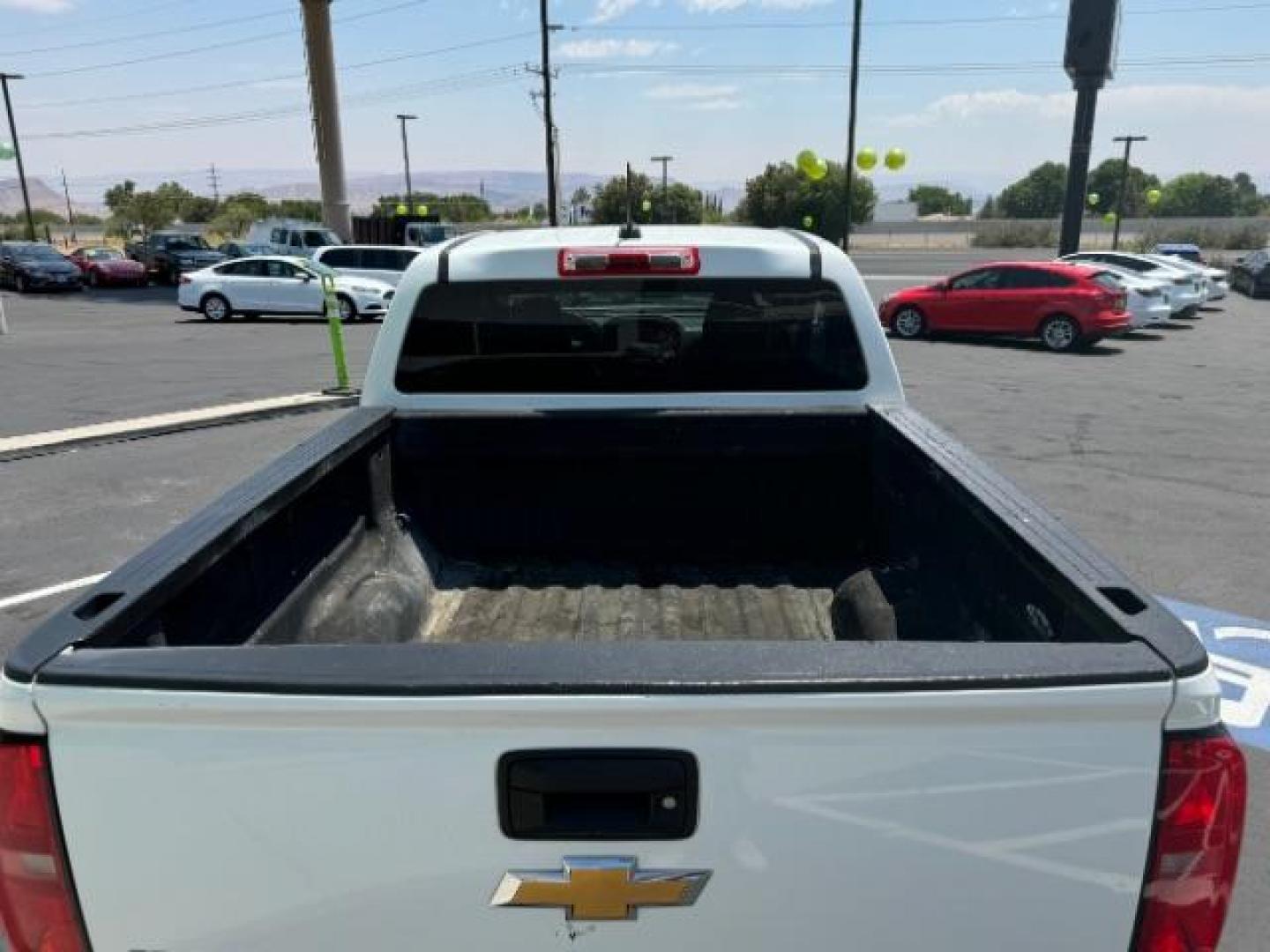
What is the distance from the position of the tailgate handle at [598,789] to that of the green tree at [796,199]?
67.6 m

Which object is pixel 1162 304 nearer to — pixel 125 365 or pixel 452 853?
pixel 125 365

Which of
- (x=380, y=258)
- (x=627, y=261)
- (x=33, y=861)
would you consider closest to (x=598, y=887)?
(x=33, y=861)

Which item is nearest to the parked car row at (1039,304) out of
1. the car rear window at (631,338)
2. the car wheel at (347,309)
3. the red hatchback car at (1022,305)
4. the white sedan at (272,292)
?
the red hatchback car at (1022,305)

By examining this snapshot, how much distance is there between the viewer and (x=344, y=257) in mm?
23031

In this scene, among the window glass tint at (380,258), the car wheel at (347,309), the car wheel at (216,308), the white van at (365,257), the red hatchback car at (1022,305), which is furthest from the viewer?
the window glass tint at (380,258)

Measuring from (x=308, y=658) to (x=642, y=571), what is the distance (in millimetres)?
2149

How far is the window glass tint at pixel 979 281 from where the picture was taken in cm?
1812

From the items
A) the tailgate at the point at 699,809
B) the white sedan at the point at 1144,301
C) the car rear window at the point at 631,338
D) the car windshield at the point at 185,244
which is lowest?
the white sedan at the point at 1144,301

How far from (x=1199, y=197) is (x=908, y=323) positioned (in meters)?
125

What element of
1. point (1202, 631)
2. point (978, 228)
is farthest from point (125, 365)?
point (978, 228)

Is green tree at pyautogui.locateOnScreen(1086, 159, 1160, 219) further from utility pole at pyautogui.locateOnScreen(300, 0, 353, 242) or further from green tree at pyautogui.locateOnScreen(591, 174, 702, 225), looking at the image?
utility pole at pyautogui.locateOnScreen(300, 0, 353, 242)

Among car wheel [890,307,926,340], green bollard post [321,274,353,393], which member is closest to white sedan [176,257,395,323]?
green bollard post [321,274,353,393]

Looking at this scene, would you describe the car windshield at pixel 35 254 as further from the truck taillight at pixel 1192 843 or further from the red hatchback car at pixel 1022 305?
the truck taillight at pixel 1192 843

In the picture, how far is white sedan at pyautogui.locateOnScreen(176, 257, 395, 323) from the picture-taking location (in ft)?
68.4
